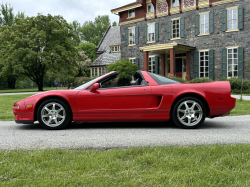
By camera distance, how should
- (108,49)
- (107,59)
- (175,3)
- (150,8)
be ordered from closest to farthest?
(175,3) < (150,8) < (107,59) < (108,49)

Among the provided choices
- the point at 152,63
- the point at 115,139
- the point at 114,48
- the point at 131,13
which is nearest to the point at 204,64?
the point at 152,63

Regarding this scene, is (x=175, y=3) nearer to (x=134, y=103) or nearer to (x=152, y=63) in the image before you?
(x=152, y=63)

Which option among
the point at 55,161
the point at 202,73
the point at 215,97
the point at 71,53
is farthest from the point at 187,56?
the point at 55,161

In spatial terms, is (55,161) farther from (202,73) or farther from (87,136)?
(202,73)

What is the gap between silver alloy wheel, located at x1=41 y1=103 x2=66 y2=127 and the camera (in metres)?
4.77

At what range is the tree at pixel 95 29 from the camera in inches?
2306

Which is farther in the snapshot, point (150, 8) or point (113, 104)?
point (150, 8)

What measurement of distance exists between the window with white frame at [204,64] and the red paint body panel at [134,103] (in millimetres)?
16048

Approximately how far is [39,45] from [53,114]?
930 inches

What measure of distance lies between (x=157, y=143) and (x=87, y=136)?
1248mm

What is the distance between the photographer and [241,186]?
6.63 ft

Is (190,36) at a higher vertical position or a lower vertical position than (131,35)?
lower

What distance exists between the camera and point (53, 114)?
482 cm

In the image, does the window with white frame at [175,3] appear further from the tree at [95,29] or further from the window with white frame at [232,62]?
the tree at [95,29]
